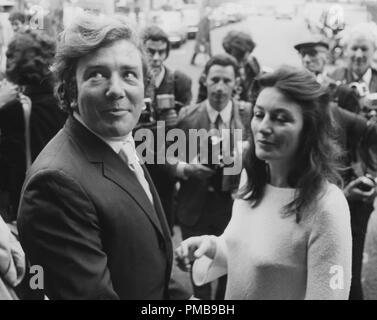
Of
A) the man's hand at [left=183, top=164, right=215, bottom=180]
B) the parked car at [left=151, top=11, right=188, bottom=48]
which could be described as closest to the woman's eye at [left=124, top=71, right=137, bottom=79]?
the man's hand at [left=183, top=164, right=215, bottom=180]

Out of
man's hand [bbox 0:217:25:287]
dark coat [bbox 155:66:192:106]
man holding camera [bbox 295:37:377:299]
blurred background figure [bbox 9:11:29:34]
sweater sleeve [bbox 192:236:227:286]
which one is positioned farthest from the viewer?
dark coat [bbox 155:66:192:106]

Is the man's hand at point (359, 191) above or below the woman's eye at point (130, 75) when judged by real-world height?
below

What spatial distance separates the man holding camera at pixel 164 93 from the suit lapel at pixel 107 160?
0.25 meters

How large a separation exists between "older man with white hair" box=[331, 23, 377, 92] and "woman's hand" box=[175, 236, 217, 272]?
0.67 meters

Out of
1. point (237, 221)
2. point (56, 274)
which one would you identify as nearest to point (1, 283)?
point (56, 274)

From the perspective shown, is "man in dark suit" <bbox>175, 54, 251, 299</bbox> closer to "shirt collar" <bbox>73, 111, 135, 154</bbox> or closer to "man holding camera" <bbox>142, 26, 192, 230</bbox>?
"man holding camera" <bbox>142, 26, 192, 230</bbox>

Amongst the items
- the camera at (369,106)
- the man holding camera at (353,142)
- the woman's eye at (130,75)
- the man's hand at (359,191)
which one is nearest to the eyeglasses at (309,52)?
the man holding camera at (353,142)

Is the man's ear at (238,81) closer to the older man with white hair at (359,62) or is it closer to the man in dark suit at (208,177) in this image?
the man in dark suit at (208,177)

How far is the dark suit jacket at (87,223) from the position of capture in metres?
0.79

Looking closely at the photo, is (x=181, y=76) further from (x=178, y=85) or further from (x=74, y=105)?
(x=74, y=105)

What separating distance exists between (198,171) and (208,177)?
0.11ft

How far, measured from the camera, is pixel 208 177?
1329 mm

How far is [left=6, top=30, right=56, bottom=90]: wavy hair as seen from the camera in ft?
3.56
